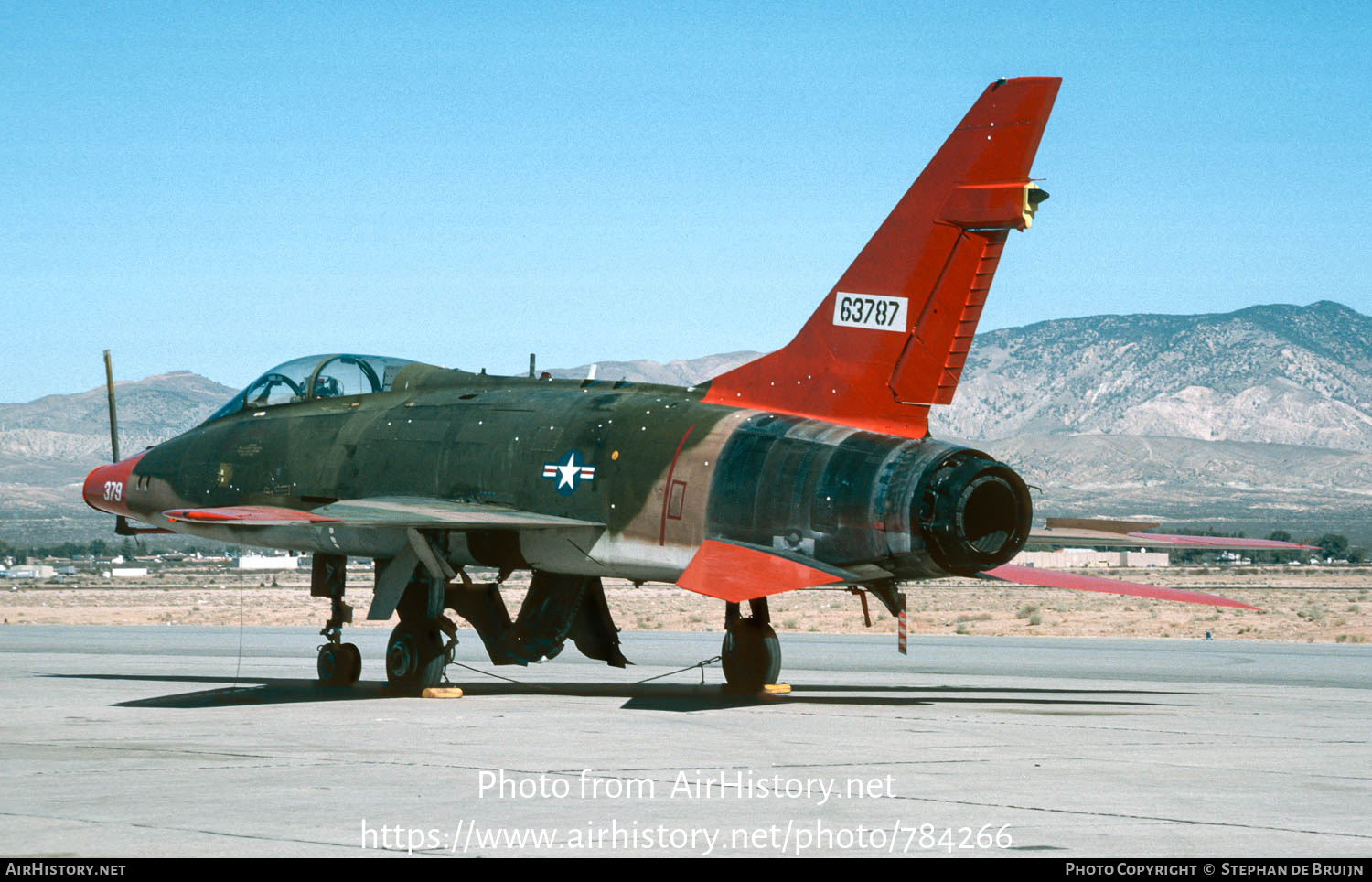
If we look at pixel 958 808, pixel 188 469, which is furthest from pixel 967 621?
pixel 958 808

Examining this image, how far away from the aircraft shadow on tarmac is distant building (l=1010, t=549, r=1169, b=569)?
100261 mm

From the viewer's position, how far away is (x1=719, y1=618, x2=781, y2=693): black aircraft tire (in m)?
19.9

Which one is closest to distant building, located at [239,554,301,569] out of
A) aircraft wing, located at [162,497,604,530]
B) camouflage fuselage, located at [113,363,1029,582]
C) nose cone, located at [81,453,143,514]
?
nose cone, located at [81,453,143,514]

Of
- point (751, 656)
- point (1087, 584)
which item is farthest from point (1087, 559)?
point (1087, 584)

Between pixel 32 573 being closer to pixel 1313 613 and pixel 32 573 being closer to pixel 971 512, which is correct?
pixel 1313 613

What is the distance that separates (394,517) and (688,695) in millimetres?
4445

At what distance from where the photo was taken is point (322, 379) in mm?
22844

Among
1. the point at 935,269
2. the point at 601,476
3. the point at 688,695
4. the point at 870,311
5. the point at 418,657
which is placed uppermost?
the point at 935,269

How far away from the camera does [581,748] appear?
45.4 feet

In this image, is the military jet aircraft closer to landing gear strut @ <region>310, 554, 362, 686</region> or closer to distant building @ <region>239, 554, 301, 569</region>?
landing gear strut @ <region>310, 554, 362, 686</region>

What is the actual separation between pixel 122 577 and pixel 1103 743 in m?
103

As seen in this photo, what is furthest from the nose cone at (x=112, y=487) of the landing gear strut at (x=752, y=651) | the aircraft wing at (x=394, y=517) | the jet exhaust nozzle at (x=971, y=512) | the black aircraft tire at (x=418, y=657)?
the jet exhaust nozzle at (x=971, y=512)

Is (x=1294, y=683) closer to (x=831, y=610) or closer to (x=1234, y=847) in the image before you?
(x=1234, y=847)

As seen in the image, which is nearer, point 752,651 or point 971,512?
point 971,512
